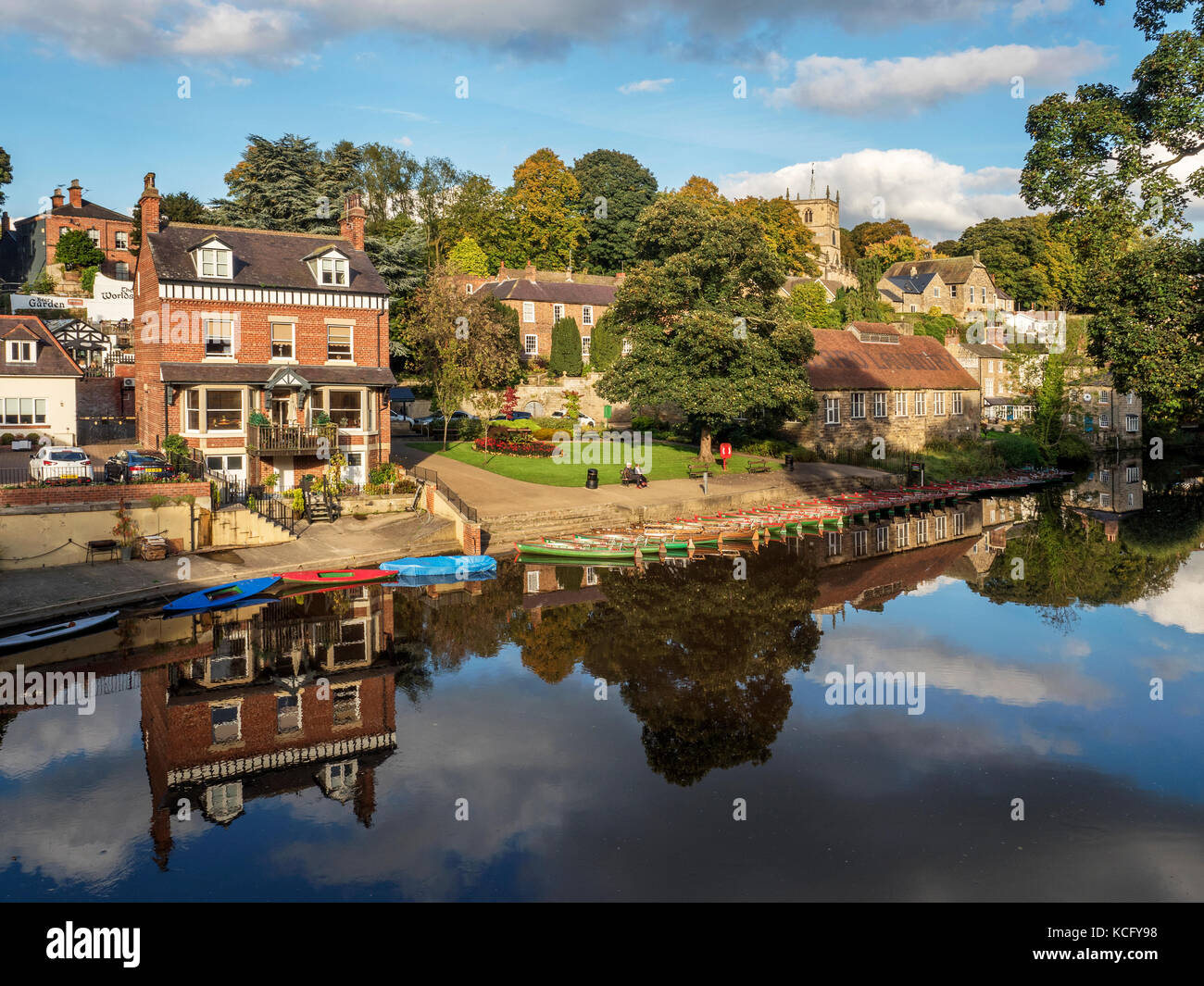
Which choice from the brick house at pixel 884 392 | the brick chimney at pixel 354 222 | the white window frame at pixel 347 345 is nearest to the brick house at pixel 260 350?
the white window frame at pixel 347 345

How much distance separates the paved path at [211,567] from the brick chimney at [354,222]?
45.5ft

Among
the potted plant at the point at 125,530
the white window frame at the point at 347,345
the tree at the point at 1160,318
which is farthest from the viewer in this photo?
the white window frame at the point at 347,345

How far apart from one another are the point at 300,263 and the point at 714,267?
19055 millimetres

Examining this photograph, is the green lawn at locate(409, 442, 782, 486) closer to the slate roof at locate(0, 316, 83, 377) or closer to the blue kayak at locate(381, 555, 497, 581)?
the blue kayak at locate(381, 555, 497, 581)

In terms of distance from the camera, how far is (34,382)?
37.5m

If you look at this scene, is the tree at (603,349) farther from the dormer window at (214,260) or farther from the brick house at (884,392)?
the dormer window at (214,260)

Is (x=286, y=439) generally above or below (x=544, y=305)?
below

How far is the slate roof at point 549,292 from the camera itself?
64.4 m

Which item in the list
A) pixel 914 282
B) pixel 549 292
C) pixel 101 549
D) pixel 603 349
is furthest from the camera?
pixel 914 282

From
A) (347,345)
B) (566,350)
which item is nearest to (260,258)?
(347,345)

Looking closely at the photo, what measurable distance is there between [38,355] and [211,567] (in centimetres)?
1965

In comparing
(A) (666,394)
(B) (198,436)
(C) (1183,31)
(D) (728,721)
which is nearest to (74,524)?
(B) (198,436)

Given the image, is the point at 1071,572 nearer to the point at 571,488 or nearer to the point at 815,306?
the point at 571,488

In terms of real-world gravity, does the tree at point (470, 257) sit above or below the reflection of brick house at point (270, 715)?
above
